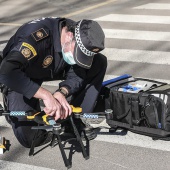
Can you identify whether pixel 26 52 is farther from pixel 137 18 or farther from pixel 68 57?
pixel 137 18

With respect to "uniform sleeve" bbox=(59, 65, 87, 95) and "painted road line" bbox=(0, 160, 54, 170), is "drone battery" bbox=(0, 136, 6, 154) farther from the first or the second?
"uniform sleeve" bbox=(59, 65, 87, 95)

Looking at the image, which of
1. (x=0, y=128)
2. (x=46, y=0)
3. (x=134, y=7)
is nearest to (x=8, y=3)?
(x=46, y=0)

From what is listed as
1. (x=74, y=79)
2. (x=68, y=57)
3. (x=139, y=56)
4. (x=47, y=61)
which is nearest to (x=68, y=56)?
(x=68, y=57)

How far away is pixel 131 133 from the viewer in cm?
473

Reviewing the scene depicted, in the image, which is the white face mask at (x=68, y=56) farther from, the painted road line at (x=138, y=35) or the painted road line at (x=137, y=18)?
the painted road line at (x=137, y=18)

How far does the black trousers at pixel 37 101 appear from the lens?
4418 millimetres

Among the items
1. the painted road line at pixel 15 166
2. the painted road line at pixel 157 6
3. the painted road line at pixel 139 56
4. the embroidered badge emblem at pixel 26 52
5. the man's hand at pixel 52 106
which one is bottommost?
the painted road line at pixel 15 166

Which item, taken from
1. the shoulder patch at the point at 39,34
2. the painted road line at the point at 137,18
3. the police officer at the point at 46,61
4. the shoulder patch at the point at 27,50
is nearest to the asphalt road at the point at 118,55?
→ the painted road line at the point at 137,18

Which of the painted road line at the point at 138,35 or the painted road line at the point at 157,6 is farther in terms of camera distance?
the painted road line at the point at 157,6

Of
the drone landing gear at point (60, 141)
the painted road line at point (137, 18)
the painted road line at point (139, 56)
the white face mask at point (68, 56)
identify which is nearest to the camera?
the drone landing gear at point (60, 141)

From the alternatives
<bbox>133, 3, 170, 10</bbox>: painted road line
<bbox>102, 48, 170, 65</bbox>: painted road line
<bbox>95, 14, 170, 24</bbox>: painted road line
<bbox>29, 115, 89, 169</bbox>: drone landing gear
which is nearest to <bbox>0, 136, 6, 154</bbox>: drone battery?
<bbox>29, 115, 89, 169</bbox>: drone landing gear

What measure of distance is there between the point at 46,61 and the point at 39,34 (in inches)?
10.5

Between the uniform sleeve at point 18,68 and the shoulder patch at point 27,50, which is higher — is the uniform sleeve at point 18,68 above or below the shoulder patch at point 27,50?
below

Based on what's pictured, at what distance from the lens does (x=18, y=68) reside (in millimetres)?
3922
